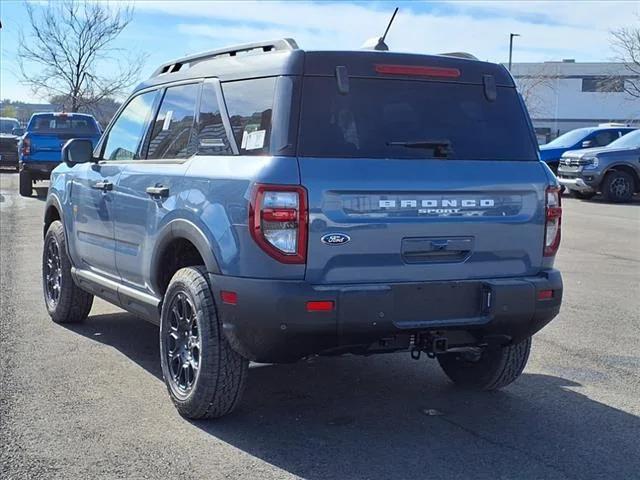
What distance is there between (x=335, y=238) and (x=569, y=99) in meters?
68.1

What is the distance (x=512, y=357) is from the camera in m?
5.17

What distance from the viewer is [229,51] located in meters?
5.16

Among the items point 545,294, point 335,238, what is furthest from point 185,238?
point 545,294

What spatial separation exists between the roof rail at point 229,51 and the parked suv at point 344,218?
0.09 feet

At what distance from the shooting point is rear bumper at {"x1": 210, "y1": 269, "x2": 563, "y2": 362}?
4.09 meters

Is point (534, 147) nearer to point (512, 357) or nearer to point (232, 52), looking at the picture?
point (512, 357)

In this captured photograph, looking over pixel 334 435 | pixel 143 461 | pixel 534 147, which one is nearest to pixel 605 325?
pixel 534 147

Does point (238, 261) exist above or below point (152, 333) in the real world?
above

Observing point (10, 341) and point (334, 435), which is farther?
point (10, 341)

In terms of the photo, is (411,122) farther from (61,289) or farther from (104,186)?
(61,289)

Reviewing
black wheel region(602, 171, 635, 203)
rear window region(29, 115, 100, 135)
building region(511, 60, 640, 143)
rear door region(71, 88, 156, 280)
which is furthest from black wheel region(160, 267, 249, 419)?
building region(511, 60, 640, 143)

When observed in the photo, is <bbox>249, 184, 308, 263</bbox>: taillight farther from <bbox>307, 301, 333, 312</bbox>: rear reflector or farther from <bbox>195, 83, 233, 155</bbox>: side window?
<bbox>195, 83, 233, 155</bbox>: side window

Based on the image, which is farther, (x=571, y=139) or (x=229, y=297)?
(x=571, y=139)

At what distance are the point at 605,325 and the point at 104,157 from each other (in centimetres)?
442
